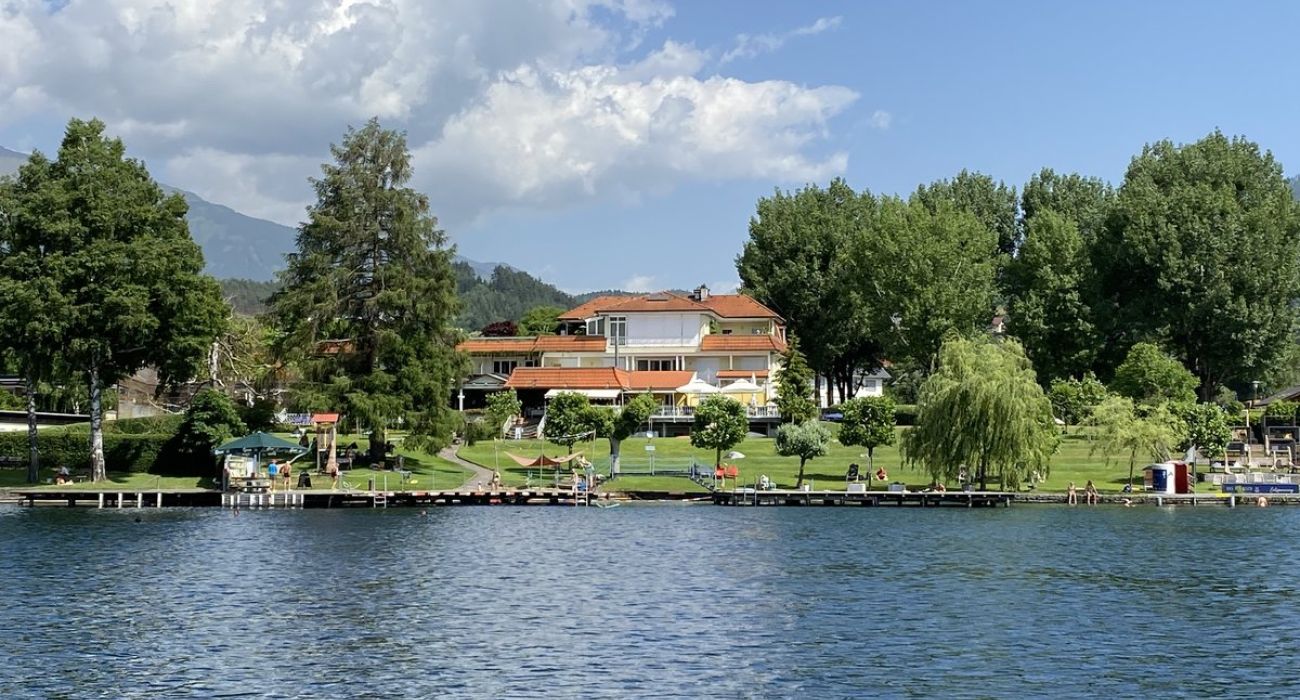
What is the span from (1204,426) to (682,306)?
158 ft

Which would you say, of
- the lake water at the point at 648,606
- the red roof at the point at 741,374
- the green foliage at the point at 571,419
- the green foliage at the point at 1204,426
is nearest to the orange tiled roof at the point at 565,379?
the red roof at the point at 741,374

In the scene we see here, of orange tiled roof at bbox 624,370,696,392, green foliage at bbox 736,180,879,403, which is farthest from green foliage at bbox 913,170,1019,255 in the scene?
orange tiled roof at bbox 624,370,696,392

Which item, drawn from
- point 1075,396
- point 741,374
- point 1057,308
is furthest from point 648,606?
point 741,374

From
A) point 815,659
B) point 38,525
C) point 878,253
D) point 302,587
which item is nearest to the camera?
point 815,659

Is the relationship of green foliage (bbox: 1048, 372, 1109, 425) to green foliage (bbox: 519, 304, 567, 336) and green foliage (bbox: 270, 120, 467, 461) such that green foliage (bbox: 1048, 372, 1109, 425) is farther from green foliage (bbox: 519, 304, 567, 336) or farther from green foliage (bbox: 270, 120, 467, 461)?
green foliage (bbox: 519, 304, 567, 336)

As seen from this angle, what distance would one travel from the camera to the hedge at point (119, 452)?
78.1 meters

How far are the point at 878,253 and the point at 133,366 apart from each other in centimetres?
5541

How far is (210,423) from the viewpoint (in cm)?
7631

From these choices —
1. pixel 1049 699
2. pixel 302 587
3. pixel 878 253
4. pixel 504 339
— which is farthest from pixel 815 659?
pixel 504 339

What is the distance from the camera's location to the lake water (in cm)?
3175

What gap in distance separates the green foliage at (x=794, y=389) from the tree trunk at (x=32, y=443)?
1836 inches

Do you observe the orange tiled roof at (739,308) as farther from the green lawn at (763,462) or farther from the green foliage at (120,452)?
the green foliage at (120,452)

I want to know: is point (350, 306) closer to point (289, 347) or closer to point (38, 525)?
point (289, 347)

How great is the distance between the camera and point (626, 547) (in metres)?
54.9
